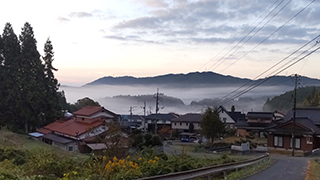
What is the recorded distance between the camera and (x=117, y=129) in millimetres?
29406

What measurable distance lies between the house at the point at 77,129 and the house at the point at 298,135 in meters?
21.8

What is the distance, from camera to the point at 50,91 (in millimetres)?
53500

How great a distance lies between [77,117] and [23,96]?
28.4 ft

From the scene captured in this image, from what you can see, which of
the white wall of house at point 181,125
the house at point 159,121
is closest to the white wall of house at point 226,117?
the white wall of house at point 181,125

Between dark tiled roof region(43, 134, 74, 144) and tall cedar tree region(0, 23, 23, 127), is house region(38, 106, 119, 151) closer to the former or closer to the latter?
dark tiled roof region(43, 134, 74, 144)

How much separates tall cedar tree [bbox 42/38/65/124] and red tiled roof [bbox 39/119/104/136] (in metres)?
2.69

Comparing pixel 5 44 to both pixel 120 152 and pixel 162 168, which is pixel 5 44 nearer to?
pixel 120 152

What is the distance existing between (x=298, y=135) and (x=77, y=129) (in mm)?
28999

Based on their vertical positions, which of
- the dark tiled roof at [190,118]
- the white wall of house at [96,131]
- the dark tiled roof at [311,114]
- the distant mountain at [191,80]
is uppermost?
the distant mountain at [191,80]

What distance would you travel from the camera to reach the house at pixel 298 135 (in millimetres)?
39719

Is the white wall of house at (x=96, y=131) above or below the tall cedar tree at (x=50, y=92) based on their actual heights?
below

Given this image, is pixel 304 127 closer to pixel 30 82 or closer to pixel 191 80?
pixel 30 82

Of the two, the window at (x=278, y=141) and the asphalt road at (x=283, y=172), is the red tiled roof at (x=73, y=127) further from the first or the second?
the asphalt road at (x=283, y=172)

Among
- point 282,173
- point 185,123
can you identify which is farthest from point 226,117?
point 282,173
